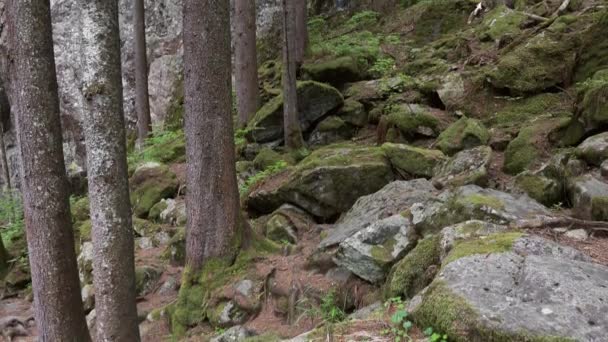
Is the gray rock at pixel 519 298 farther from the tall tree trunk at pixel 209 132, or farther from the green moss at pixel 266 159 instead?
the green moss at pixel 266 159

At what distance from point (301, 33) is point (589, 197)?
443 inches

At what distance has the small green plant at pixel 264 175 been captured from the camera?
9.47 m

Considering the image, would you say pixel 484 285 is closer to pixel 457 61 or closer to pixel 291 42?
pixel 291 42

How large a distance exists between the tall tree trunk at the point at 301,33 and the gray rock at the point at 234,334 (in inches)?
386

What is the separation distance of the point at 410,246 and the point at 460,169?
8.24 ft

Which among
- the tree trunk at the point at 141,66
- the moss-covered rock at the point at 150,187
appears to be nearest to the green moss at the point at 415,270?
the moss-covered rock at the point at 150,187

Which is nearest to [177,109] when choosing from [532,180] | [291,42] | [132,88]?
[132,88]

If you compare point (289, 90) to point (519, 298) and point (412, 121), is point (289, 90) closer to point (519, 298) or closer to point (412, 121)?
point (412, 121)

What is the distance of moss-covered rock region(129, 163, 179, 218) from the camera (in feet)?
36.9

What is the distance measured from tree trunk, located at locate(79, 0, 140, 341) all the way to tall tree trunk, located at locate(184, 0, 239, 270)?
6.49 ft

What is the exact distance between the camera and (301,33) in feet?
49.6

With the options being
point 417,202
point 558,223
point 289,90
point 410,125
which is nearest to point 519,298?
point 558,223

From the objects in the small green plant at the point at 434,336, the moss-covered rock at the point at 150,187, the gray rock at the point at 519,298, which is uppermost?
the gray rock at the point at 519,298

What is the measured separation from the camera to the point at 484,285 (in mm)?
3242
